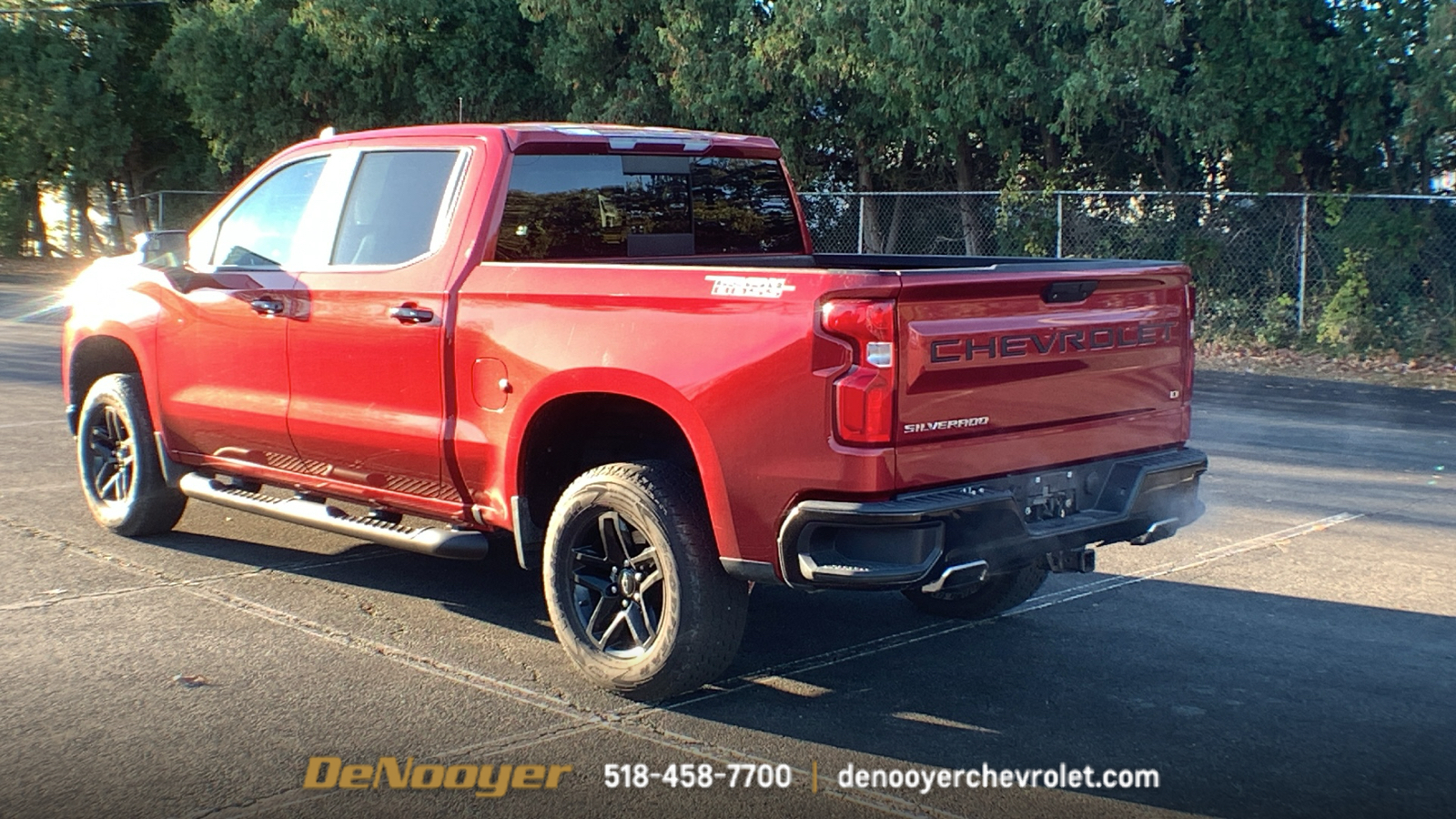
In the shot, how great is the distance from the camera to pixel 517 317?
5.15 metres

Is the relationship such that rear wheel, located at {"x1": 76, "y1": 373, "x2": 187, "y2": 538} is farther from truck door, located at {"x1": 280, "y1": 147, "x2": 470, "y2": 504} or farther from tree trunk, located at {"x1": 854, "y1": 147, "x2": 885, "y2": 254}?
tree trunk, located at {"x1": 854, "y1": 147, "x2": 885, "y2": 254}

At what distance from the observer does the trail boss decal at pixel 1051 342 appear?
14.6 feet

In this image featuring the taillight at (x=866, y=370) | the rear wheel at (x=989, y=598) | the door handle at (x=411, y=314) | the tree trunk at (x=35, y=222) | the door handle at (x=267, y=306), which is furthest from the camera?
the tree trunk at (x=35, y=222)

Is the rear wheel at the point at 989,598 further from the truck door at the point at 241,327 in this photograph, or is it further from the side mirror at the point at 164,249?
the side mirror at the point at 164,249

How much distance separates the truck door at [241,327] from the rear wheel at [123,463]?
0.96ft

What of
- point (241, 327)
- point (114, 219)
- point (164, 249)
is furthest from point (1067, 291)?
point (114, 219)

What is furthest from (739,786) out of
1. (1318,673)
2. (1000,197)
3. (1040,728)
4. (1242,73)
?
(1000,197)

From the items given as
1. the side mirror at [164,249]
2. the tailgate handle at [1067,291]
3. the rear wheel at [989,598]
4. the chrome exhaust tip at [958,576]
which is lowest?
the rear wheel at [989,598]

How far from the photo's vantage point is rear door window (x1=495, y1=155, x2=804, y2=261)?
566 centimetres

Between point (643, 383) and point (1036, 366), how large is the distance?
1328 mm

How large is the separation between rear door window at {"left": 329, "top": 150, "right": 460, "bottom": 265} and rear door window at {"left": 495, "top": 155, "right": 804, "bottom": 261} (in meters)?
0.35

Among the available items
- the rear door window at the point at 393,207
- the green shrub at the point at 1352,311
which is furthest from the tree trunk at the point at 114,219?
the rear door window at the point at 393,207

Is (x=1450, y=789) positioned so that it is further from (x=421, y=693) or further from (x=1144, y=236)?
(x=1144, y=236)

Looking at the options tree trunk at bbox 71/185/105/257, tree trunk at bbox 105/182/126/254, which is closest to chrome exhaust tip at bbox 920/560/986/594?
tree trunk at bbox 105/182/126/254
